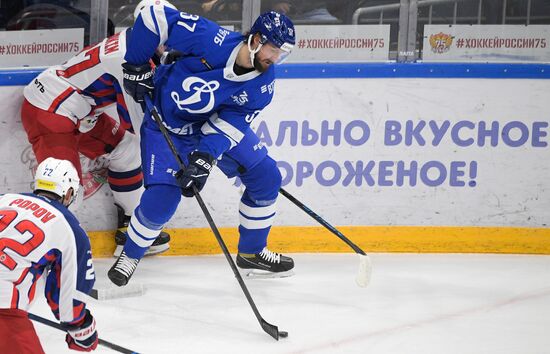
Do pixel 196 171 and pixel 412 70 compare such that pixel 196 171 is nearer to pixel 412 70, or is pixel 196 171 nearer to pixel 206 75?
pixel 206 75

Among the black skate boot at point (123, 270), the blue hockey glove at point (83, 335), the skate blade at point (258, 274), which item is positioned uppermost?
the blue hockey glove at point (83, 335)

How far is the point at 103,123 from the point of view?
4980mm

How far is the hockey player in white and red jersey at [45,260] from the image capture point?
3.14 m

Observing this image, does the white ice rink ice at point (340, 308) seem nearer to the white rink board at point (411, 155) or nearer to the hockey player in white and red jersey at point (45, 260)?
the white rink board at point (411, 155)

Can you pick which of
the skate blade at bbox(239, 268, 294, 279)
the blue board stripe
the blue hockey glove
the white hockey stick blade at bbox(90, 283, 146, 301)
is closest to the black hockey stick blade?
the white hockey stick blade at bbox(90, 283, 146, 301)

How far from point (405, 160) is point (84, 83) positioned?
5.28 feet

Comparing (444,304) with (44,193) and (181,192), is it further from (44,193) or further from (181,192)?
(44,193)

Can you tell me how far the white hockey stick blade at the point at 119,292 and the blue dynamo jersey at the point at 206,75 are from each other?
2.27 feet

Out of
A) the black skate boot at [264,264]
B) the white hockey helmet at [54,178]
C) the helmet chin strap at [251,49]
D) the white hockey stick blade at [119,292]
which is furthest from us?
the black skate boot at [264,264]

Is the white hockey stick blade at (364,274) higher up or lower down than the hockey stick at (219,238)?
lower down

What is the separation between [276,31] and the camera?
13.8ft

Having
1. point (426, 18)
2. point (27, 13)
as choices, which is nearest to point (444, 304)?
point (426, 18)

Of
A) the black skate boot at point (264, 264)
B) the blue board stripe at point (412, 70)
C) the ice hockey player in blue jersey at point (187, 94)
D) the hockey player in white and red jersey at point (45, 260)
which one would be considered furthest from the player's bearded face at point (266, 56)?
the hockey player in white and red jersey at point (45, 260)

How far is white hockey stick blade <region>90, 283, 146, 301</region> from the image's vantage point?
4547 millimetres
